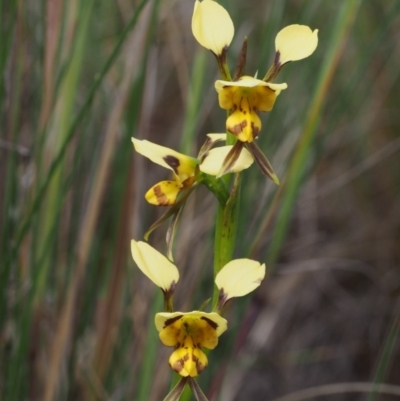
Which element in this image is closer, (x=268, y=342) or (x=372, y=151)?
(x=268, y=342)

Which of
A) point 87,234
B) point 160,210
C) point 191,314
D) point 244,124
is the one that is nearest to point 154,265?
point 191,314

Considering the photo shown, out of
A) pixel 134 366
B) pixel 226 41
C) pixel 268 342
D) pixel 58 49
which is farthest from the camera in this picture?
pixel 268 342

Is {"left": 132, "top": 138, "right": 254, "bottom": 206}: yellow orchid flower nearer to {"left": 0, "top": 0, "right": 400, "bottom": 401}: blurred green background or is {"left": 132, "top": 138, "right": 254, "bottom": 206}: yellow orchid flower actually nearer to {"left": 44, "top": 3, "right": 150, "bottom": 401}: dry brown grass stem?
{"left": 0, "top": 0, "right": 400, "bottom": 401}: blurred green background

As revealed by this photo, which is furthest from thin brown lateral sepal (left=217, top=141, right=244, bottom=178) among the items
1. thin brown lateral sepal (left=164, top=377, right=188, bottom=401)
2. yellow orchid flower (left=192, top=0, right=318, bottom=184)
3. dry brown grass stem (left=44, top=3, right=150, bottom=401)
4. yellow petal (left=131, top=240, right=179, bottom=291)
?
dry brown grass stem (left=44, top=3, right=150, bottom=401)

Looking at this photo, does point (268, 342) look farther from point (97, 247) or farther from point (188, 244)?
point (97, 247)

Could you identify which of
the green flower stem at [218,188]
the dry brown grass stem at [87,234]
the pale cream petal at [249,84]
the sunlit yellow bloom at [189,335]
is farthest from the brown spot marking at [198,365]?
the dry brown grass stem at [87,234]

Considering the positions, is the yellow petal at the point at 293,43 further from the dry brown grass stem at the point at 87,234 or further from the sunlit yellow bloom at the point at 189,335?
the dry brown grass stem at the point at 87,234

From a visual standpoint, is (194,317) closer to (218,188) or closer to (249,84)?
(218,188)

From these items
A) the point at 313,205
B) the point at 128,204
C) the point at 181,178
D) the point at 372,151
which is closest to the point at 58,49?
the point at 128,204
